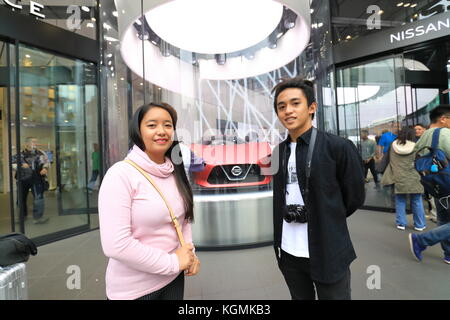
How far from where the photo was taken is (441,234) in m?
2.53

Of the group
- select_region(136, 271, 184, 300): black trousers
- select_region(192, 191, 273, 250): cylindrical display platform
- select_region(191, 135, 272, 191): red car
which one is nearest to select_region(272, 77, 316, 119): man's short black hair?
select_region(136, 271, 184, 300): black trousers

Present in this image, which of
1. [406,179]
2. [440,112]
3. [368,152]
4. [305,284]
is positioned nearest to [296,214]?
[305,284]

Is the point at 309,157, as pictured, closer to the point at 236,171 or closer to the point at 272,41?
the point at 236,171

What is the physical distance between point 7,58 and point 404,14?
280 inches

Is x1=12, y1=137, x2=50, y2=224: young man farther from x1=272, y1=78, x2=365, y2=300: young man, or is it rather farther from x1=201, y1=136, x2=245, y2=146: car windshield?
x1=272, y1=78, x2=365, y2=300: young man

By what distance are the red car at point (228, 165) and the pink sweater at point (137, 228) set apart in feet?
6.60

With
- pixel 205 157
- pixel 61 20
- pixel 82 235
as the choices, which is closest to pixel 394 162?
pixel 205 157

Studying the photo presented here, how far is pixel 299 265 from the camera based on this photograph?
118 cm

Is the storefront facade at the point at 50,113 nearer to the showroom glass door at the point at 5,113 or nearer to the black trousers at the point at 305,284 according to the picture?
the showroom glass door at the point at 5,113

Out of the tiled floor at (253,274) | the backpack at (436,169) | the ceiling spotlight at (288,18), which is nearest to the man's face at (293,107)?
the tiled floor at (253,274)

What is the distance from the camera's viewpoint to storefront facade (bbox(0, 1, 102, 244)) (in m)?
3.63

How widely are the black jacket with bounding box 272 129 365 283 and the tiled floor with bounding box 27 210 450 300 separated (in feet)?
4.07

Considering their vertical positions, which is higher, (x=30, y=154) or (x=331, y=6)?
(x=331, y=6)
